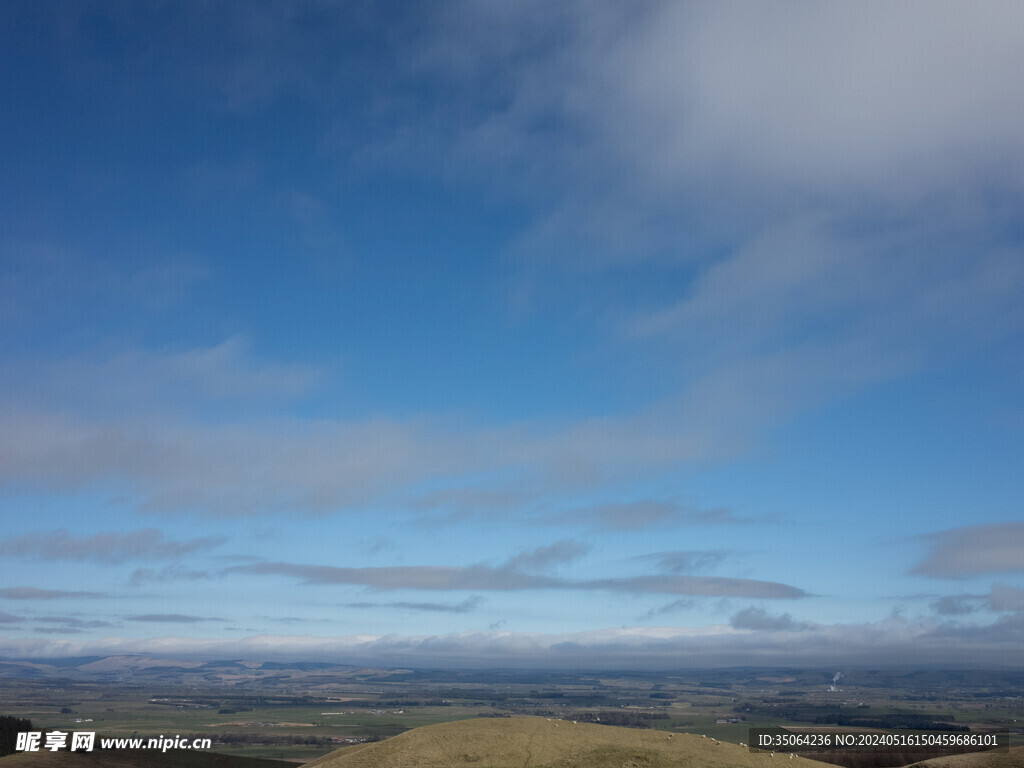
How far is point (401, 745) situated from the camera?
111375mm

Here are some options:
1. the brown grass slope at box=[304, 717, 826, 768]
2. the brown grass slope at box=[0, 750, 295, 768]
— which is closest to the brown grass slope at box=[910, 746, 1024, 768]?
the brown grass slope at box=[304, 717, 826, 768]

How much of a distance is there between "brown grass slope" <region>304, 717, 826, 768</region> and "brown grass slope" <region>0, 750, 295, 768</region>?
234ft

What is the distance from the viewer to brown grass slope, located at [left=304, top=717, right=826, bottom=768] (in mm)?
104438

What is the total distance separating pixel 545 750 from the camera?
355 ft

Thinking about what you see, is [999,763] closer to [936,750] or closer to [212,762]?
[936,750]

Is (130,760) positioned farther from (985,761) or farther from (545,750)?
(985,761)

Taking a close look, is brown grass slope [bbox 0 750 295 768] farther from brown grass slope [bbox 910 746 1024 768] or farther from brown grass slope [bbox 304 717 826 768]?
brown grass slope [bbox 910 746 1024 768]

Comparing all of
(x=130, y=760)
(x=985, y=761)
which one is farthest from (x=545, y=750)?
(x=130, y=760)

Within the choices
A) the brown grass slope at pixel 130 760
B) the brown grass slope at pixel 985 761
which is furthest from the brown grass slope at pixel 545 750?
the brown grass slope at pixel 130 760

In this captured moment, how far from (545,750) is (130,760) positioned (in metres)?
115

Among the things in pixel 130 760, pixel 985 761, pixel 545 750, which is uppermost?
pixel 545 750

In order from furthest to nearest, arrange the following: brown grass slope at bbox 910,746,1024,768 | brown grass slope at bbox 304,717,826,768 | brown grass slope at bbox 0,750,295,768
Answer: brown grass slope at bbox 0,750,295,768
brown grass slope at bbox 910,746,1024,768
brown grass slope at bbox 304,717,826,768

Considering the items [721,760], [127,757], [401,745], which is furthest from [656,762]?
[127,757]

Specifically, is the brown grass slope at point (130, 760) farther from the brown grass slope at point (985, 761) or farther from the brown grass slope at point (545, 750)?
the brown grass slope at point (985, 761)
